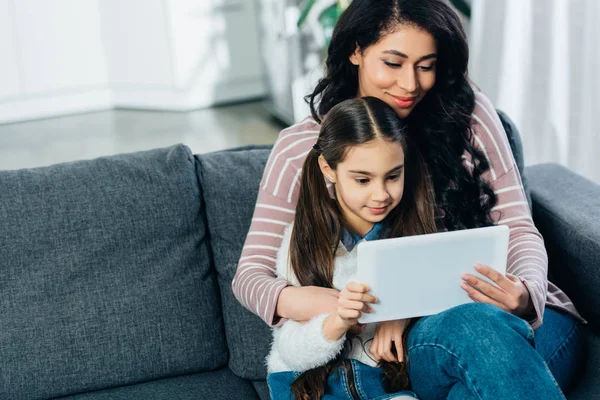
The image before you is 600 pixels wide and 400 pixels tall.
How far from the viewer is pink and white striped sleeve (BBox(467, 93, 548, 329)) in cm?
145

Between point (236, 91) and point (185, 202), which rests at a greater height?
point (185, 202)

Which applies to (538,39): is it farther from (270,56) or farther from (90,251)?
(270,56)

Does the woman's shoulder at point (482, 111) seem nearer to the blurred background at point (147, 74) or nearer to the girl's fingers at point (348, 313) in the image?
the girl's fingers at point (348, 313)

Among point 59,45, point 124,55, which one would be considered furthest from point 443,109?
point 59,45

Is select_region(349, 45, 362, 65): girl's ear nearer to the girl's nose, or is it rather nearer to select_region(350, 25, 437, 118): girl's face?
select_region(350, 25, 437, 118): girl's face

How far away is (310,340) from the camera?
130 cm

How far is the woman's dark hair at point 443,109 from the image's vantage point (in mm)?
1458

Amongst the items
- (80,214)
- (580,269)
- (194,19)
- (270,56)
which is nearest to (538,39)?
(580,269)

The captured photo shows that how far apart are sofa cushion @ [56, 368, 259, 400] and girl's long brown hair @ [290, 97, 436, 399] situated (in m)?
0.25

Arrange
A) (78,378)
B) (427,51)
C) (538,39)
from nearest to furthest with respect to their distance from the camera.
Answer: (427,51) → (78,378) → (538,39)

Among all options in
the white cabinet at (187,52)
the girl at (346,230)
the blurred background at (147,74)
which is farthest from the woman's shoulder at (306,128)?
the white cabinet at (187,52)

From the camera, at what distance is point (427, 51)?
142 cm

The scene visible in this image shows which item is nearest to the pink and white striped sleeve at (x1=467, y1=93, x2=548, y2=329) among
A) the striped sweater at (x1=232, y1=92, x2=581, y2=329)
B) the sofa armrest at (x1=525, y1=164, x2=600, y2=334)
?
the striped sweater at (x1=232, y1=92, x2=581, y2=329)

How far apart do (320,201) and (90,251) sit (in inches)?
18.9
